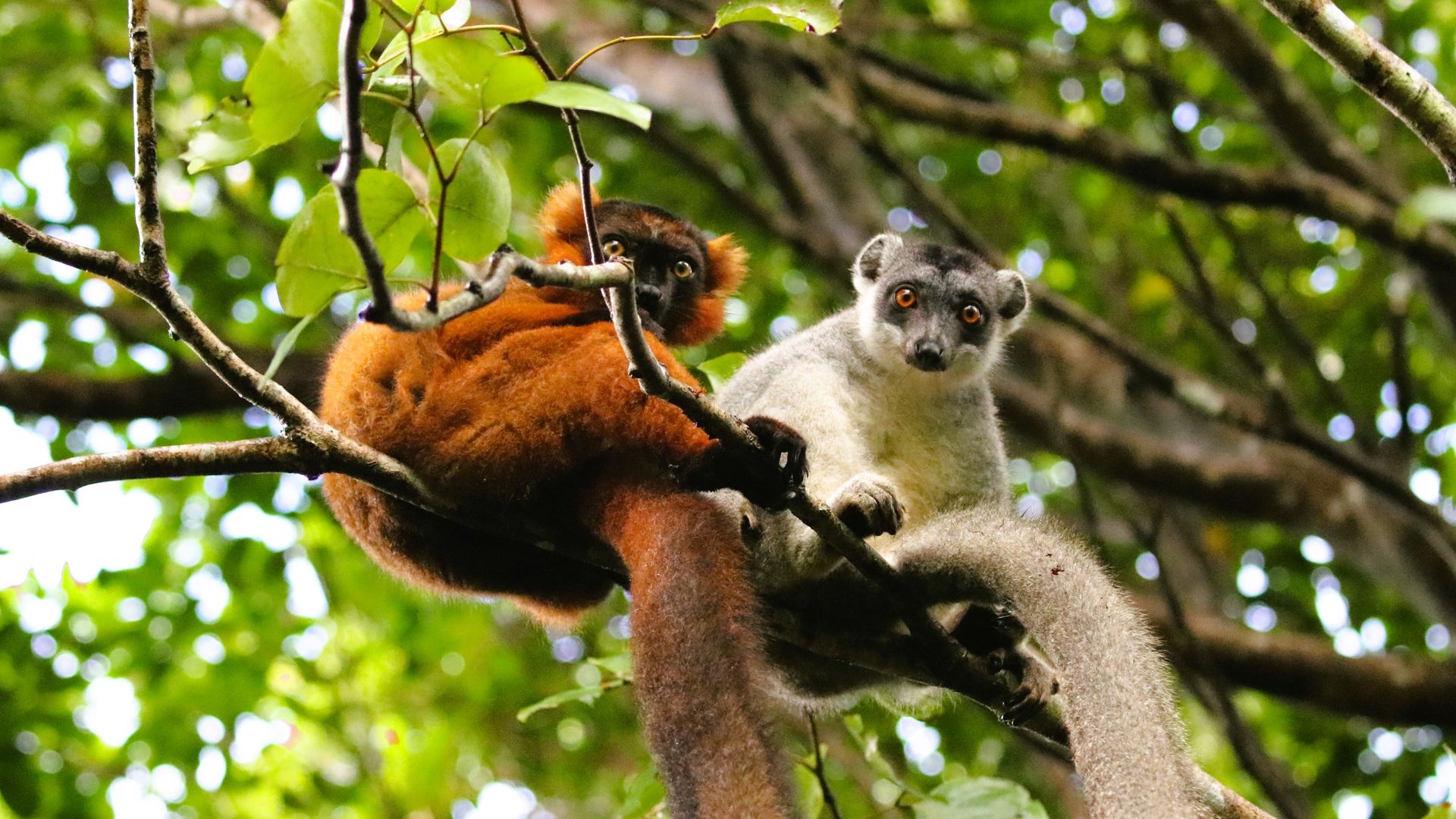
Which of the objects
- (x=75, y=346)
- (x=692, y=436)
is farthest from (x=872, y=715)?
(x=75, y=346)

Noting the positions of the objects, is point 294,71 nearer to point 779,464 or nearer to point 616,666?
point 779,464

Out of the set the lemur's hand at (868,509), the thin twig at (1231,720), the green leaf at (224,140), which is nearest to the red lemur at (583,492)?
the lemur's hand at (868,509)

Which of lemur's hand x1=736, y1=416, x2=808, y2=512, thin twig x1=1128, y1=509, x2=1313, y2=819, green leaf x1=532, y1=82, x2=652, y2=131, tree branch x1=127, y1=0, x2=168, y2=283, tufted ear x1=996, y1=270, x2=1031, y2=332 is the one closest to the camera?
green leaf x1=532, y1=82, x2=652, y2=131

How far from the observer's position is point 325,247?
311 cm

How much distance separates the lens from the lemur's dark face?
19.6 feet

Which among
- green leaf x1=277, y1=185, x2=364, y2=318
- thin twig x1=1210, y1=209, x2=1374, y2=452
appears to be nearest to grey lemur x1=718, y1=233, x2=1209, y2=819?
green leaf x1=277, y1=185, x2=364, y2=318

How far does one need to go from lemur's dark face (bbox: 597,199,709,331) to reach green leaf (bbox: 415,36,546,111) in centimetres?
277

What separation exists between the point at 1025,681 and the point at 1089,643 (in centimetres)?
100

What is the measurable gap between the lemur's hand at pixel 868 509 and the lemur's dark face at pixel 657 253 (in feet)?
4.84

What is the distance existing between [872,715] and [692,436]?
14.5 ft

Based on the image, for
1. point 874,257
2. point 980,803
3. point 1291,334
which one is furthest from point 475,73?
point 1291,334

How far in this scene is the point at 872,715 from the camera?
27.1 feet

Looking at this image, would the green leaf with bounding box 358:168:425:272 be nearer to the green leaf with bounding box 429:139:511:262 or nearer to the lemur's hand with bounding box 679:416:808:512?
the green leaf with bounding box 429:139:511:262

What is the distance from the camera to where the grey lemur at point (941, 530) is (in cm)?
378
